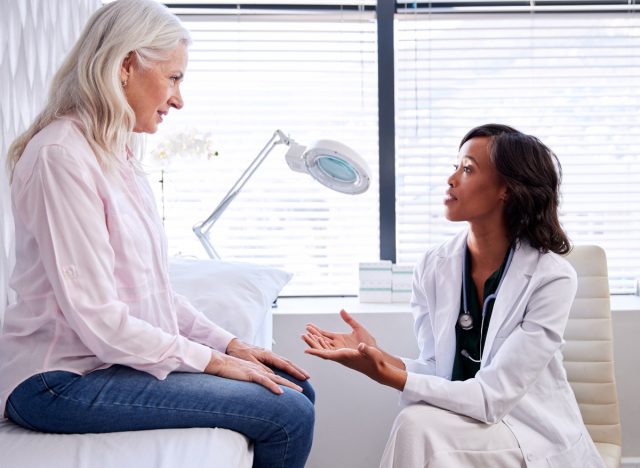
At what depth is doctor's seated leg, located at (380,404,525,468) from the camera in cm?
158

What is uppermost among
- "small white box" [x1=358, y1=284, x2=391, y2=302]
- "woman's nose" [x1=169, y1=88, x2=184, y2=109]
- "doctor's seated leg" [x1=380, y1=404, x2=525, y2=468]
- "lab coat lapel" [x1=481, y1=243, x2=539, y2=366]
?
"woman's nose" [x1=169, y1=88, x2=184, y2=109]

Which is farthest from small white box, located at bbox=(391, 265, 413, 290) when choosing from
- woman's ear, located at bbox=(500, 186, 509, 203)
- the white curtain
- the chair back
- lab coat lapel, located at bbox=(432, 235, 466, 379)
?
the white curtain

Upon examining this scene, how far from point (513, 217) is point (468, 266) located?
0.57 feet

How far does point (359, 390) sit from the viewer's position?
2.64 metres

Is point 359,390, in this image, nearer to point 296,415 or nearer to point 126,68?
point 296,415

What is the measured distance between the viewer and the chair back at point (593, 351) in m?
2.14

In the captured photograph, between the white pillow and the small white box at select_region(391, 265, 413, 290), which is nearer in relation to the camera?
the white pillow

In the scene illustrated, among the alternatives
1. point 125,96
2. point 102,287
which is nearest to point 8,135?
point 125,96

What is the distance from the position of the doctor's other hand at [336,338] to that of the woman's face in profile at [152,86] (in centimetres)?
60

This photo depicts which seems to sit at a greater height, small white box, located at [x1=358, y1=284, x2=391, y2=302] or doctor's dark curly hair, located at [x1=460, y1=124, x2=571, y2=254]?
doctor's dark curly hair, located at [x1=460, y1=124, x2=571, y2=254]

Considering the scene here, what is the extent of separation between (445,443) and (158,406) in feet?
2.06

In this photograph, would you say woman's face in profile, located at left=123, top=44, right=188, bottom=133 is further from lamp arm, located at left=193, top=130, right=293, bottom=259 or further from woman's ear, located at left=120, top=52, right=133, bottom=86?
lamp arm, located at left=193, top=130, right=293, bottom=259

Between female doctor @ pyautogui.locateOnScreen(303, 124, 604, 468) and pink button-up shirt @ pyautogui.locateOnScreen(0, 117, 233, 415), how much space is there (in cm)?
41

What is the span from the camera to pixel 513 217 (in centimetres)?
189
